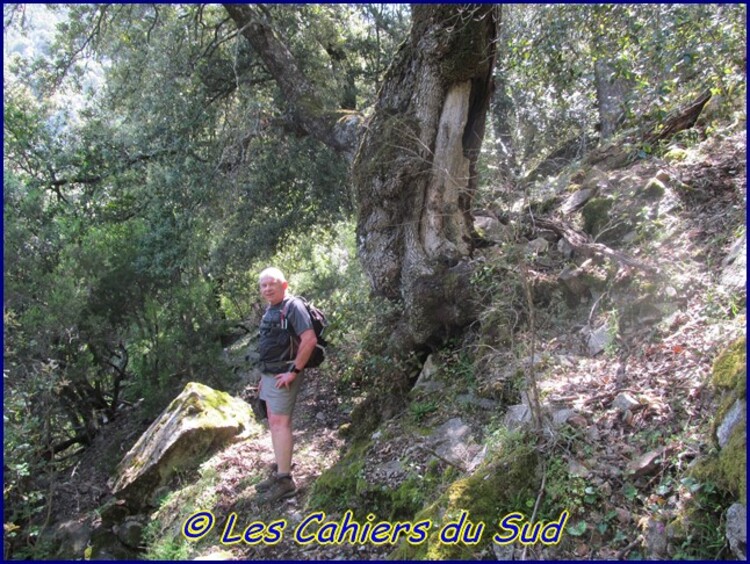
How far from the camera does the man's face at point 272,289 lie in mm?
4754

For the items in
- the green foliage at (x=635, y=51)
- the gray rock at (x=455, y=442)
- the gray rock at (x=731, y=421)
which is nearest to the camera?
the gray rock at (x=731, y=421)

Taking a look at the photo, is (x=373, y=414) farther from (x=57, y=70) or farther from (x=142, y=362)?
(x=57, y=70)

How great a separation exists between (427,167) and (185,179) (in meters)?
4.80

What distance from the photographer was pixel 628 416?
352cm

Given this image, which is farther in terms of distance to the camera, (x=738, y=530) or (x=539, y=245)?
(x=539, y=245)

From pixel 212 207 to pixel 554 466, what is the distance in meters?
7.48

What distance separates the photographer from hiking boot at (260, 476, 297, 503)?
4.80 metres

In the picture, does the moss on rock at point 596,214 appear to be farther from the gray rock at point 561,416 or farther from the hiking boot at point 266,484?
the hiking boot at point 266,484

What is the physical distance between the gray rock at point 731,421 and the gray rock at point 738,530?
360mm

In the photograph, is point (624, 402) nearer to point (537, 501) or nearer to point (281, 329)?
point (537, 501)

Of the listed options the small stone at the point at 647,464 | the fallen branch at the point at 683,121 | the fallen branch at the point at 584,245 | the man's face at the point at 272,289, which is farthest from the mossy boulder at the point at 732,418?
the fallen branch at the point at 683,121

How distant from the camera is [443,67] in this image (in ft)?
19.7

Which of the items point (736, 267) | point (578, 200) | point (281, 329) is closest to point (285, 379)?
point (281, 329)

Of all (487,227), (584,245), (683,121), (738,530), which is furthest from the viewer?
(487,227)
